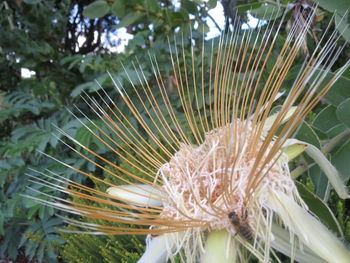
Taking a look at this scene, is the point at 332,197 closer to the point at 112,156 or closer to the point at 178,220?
the point at 178,220

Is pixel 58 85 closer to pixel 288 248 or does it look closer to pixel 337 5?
pixel 337 5

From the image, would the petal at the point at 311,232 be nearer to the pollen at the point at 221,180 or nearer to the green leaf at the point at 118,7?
the pollen at the point at 221,180

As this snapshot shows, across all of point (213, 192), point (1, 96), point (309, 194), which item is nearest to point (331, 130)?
point (309, 194)

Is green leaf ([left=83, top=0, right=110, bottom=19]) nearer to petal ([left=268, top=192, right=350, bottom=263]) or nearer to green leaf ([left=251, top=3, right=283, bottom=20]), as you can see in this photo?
green leaf ([left=251, top=3, right=283, bottom=20])

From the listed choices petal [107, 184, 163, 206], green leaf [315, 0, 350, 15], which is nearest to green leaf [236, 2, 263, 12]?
green leaf [315, 0, 350, 15]

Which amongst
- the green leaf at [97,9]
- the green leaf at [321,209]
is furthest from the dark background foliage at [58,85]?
the green leaf at [321,209]

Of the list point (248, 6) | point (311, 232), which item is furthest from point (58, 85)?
point (311, 232)

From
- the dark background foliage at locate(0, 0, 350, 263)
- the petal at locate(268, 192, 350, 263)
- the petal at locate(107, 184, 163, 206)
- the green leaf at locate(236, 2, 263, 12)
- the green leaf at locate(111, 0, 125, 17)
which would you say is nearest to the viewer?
the petal at locate(268, 192, 350, 263)
